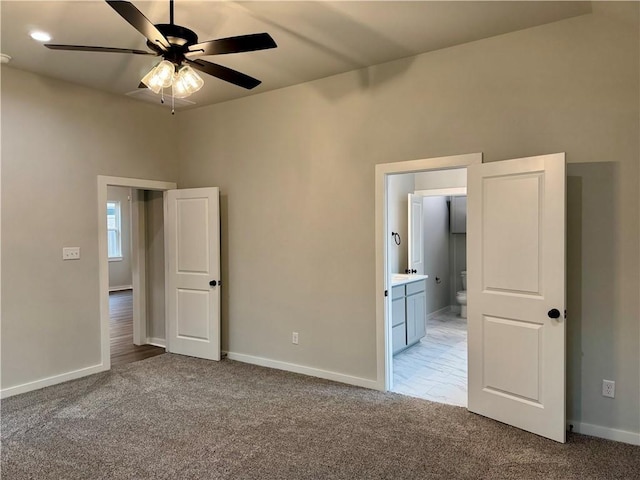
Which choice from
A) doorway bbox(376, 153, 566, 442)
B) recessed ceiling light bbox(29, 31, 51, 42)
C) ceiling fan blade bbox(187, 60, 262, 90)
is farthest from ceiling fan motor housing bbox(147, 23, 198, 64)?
doorway bbox(376, 153, 566, 442)

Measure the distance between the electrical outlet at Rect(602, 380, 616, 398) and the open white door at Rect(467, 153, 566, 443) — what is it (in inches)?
13.8

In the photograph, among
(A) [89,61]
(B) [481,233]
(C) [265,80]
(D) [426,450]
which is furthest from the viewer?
(C) [265,80]

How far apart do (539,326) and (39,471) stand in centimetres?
Result: 335

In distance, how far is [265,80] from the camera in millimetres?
4098

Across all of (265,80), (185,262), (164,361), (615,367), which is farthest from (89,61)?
(615,367)

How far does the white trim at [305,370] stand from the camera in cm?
389

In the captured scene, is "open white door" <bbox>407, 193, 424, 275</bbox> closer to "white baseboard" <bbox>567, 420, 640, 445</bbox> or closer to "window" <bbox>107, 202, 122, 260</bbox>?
"white baseboard" <bbox>567, 420, 640, 445</bbox>

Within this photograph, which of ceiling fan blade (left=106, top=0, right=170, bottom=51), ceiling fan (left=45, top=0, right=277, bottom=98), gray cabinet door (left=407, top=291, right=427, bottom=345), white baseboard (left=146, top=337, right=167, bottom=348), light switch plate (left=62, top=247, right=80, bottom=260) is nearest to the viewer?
ceiling fan blade (left=106, top=0, right=170, bottom=51)

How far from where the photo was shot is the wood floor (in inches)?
192

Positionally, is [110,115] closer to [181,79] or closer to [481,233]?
[181,79]

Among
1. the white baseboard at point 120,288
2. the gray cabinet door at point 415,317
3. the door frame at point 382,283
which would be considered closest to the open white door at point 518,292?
the door frame at point 382,283

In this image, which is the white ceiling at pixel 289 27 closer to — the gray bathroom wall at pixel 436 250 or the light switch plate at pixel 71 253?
the light switch plate at pixel 71 253

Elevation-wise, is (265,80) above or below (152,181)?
above

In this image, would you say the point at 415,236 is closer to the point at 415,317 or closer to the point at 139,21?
the point at 415,317
